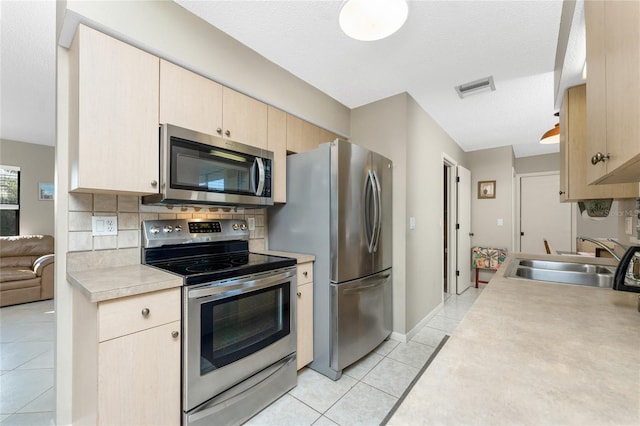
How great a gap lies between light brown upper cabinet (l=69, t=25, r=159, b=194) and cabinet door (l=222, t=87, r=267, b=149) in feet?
1.47

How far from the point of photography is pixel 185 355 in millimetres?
1337

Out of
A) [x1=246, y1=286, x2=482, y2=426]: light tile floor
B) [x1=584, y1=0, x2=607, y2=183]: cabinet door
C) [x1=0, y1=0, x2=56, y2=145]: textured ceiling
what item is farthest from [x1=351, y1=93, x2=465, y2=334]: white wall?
[x1=0, y1=0, x2=56, y2=145]: textured ceiling

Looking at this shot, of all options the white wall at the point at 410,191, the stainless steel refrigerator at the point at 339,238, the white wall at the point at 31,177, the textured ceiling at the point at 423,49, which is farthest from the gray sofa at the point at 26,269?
the white wall at the point at 410,191

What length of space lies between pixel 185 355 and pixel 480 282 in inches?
190

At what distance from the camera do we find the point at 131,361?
3.89ft

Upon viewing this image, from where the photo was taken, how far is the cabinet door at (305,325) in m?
2.01

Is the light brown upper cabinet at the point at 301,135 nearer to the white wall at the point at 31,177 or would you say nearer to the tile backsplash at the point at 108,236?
the tile backsplash at the point at 108,236

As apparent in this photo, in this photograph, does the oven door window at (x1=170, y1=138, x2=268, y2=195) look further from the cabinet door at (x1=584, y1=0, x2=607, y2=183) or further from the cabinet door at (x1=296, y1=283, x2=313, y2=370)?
the cabinet door at (x1=584, y1=0, x2=607, y2=183)

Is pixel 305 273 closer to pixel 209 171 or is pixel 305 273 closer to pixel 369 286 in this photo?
pixel 369 286

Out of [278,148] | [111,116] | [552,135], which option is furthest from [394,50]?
[111,116]

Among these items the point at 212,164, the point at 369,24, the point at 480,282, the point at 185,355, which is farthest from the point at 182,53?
the point at 480,282

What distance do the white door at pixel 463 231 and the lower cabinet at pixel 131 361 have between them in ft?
13.2

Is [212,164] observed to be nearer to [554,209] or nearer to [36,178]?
[36,178]

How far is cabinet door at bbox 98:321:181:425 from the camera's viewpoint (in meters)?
1.13
